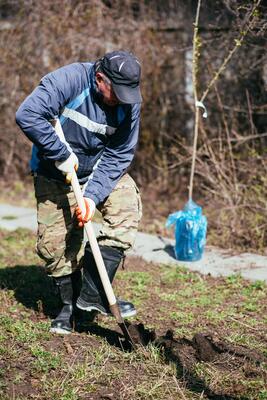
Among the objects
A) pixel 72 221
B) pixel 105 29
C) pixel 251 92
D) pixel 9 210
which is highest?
pixel 105 29

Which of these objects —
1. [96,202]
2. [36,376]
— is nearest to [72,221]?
[96,202]

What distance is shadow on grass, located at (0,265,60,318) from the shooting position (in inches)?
206

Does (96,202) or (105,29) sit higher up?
(105,29)

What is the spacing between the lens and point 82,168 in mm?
4637

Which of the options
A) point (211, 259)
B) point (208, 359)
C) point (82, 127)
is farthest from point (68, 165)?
point (211, 259)

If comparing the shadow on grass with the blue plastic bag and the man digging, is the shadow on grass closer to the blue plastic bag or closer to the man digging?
the man digging

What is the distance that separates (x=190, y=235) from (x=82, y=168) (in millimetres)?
1919

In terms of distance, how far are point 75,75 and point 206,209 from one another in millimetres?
3963

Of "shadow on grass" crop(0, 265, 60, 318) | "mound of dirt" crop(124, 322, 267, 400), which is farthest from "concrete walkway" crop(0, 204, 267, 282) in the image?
"mound of dirt" crop(124, 322, 267, 400)

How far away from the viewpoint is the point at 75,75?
431cm

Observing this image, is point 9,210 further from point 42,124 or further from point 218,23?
point 42,124

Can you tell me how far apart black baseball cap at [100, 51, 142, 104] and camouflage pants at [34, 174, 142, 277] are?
82cm

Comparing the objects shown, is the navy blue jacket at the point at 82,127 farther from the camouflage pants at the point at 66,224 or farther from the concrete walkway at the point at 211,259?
the concrete walkway at the point at 211,259

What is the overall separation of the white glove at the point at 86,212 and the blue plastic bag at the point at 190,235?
202 centimetres
